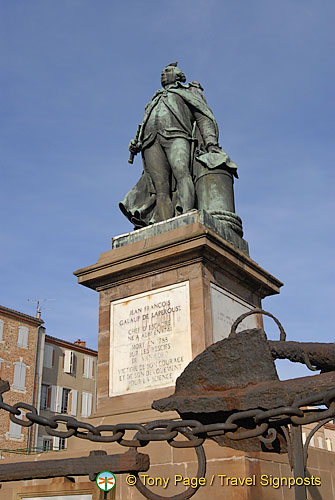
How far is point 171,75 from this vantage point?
404 inches

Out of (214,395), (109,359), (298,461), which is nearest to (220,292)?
(109,359)

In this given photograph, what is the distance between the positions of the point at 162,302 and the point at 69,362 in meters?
34.1

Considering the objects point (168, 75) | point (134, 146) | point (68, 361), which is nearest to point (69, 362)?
point (68, 361)

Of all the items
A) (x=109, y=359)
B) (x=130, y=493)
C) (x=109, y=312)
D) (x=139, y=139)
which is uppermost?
(x=139, y=139)

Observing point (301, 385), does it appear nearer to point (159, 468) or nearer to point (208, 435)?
point (208, 435)

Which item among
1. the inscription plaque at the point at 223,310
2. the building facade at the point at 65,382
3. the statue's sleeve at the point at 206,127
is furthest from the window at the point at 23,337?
the inscription plaque at the point at 223,310

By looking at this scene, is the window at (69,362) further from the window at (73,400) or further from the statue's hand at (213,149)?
the statue's hand at (213,149)

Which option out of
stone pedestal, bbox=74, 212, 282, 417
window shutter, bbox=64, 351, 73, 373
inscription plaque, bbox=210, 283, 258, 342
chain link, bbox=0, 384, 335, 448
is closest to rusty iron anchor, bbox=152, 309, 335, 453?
chain link, bbox=0, 384, 335, 448

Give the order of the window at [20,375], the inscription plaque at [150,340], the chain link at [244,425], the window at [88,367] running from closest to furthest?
the chain link at [244,425]
the inscription plaque at [150,340]
the window at [20,375]
the window at [88,367]

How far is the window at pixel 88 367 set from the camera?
4178 centimetres

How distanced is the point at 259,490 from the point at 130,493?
1464 millimetres

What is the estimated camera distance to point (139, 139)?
9.89 m

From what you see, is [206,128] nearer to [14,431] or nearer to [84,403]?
[14,431]

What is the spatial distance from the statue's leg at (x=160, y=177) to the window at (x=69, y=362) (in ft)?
106
